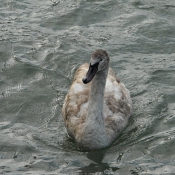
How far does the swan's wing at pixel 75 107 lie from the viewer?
1305cm

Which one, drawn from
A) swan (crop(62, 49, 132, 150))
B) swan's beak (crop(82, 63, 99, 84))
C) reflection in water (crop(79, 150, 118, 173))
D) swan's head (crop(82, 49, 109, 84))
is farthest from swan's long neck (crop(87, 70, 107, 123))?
reflection in water (crop(79, 150, 118, 173))

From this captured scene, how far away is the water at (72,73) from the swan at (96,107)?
21 centimetres

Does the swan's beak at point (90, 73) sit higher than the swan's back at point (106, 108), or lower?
higher

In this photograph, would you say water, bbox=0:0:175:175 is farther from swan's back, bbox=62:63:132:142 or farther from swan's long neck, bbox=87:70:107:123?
swan's long neck, bbox=87:70:107:123

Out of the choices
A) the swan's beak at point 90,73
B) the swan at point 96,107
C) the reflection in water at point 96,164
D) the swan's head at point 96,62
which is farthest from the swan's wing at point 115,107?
the swan's beak at point 90,73

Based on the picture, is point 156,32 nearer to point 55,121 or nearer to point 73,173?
point 55,121

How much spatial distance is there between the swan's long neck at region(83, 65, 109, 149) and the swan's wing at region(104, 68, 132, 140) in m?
0.30


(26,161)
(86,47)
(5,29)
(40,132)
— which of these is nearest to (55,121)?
(40,132)

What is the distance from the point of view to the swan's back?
13039 millimetres

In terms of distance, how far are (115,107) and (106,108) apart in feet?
0.64

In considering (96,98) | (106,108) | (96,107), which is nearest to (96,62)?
(96,98)

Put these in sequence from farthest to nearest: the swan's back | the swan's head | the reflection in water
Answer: the swan's back
the swan's head
the reflection in water

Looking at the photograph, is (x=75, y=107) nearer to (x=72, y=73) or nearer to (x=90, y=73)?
(x=90, y=73)

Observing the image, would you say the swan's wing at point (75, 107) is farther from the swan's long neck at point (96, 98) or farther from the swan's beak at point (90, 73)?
the swan's beak at point (90, 73)
